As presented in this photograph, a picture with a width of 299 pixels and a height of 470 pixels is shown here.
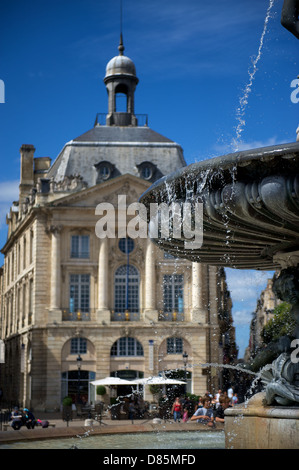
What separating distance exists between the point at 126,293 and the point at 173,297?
3.03m

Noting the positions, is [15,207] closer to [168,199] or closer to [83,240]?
[83,240]

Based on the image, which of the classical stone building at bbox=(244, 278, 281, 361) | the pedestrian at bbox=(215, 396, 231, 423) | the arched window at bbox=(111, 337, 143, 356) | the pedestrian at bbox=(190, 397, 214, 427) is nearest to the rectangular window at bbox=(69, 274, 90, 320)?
the arched window at bbox=(111, 337, 143, 356)

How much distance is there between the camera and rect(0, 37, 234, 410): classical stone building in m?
52.5

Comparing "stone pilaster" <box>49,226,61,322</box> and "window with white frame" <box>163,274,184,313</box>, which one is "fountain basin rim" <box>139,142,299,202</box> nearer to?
"stone pilaster" <box>49,226,61,322</box>

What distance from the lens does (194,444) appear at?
1422 cm

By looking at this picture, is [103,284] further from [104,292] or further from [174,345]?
[174,345]

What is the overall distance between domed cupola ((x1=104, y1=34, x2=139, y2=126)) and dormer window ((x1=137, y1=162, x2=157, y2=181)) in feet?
20.2

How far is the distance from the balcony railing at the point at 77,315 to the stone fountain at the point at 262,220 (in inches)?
1699

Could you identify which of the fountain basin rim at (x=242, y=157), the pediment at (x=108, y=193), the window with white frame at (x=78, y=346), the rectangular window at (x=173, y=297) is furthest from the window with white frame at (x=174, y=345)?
the fountain basin rim at (x=242, y=157)

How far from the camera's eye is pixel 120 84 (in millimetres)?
63438

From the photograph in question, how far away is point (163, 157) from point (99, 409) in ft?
74.5

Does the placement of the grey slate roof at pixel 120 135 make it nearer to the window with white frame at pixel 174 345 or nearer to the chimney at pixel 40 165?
the chimney at pixel 40 165

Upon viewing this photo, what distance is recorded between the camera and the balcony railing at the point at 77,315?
53.2 meters

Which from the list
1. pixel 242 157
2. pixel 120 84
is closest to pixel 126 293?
pixel 120 84
